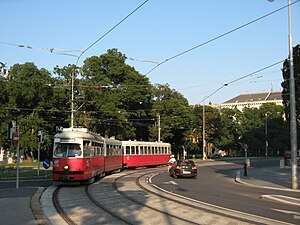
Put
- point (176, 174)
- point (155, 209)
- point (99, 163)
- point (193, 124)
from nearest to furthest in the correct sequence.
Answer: point (155, 209), point (99, 163), point (176, 174), point (193, 124)

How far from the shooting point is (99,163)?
25.9m

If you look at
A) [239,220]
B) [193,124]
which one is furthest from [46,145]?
[239,220]

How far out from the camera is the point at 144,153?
143ft

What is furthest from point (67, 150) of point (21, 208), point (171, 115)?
point (171, 115)

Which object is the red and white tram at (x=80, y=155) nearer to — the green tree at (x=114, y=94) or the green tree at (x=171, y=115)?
the green tree at (x=114, y=94)

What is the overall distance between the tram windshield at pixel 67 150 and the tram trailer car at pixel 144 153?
671 inches

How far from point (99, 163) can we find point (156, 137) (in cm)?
4554

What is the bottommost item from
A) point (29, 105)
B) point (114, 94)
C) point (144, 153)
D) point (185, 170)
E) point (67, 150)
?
point (185, 170)

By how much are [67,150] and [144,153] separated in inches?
895

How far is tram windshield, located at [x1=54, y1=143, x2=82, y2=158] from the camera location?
69.5 feet

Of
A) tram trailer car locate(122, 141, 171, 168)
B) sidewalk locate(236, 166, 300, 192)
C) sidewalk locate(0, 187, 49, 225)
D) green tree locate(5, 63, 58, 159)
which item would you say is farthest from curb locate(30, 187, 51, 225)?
green tree locate(5, 63, 58, 159)

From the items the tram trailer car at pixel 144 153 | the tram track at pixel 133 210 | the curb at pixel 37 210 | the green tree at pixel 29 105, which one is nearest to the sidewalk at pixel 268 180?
the tram track at pixel 133 210

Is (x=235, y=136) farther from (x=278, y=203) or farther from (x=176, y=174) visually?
(x=278, y=203)

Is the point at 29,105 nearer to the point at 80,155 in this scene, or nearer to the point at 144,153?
the point at 144,153
